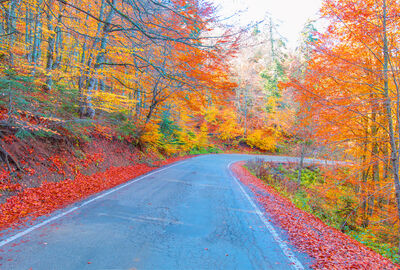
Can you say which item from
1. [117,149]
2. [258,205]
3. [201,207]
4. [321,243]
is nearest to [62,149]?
[117,149]

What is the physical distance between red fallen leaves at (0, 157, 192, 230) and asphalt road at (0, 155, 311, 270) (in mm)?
471

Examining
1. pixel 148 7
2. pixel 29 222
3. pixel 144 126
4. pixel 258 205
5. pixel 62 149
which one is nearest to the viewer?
pixel 29 222

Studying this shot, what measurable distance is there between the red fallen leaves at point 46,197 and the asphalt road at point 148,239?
1.55ft

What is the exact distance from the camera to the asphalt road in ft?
9.88

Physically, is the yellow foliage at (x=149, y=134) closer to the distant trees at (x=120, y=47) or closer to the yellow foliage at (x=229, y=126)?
the distant trees at (x=120, y=47)

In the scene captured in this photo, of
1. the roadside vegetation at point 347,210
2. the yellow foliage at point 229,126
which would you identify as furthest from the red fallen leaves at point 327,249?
the yellow foliage at point 229,126

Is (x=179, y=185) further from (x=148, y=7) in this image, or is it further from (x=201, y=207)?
(x=148, y=7)

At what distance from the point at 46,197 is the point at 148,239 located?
11.7 ft

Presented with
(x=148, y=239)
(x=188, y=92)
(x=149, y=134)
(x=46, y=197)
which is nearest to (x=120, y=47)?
(x=188, y=92)

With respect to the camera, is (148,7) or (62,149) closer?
(148,7)

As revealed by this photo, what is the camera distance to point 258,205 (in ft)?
22.4

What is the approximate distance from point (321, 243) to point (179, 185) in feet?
16.8

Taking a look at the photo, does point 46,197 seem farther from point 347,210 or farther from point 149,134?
point 347,210

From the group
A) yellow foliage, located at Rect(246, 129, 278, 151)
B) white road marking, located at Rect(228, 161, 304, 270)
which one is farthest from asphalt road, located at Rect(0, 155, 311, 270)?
yellow foliage, located at Rect(246, 129, 278, 151)
